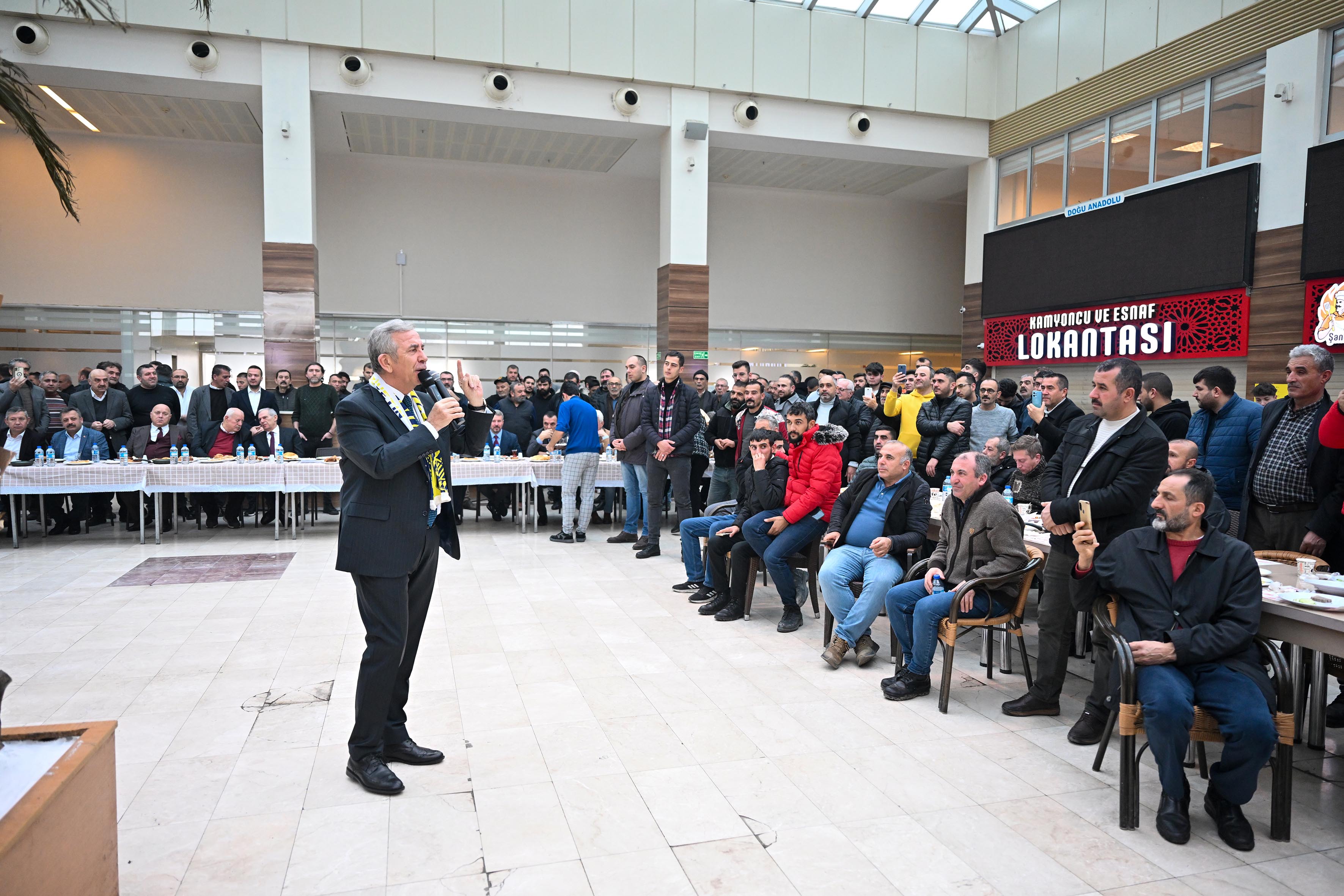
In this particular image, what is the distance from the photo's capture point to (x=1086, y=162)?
11.4m

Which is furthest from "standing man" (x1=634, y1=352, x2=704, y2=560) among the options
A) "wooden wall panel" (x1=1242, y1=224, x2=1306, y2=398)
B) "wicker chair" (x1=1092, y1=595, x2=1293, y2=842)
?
"wooden wall panel" (x1=1242, y1=224, x2=1306, y2=398)

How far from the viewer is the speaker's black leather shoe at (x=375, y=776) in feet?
9.66

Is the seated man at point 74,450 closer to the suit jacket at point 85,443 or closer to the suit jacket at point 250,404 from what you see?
the suit jacket at point 85,443

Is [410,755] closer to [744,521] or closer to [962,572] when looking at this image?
[962,572]

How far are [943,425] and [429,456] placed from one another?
15.0 feet

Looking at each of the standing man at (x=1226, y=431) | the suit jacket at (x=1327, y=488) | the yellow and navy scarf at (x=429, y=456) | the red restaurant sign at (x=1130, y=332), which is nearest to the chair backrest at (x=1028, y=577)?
the suit jacket at (x=1327, y=488)

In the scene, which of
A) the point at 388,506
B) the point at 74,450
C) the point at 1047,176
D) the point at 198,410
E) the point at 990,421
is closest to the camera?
the point at 388,506

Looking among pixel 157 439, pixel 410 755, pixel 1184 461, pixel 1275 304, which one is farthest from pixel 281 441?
pixel 1275 304

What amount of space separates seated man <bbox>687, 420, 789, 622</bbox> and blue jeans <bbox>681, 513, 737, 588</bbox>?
273 mm

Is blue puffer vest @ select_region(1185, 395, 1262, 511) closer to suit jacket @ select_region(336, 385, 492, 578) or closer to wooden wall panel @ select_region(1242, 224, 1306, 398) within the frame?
suit jacket @ select_region(336, 385, 492, 578)

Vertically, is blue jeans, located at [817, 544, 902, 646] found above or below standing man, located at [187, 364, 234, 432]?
below

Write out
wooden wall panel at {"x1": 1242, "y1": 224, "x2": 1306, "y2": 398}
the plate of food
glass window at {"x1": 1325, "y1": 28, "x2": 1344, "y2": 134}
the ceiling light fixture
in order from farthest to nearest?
the ceiling light fixture → wooden wall panel at {"x1": 1242, "y1": 224, "x2": 1306, "y2": 398} → glass window at {"x1": 1325, "y1": 28, "x2": 1344, "y2": 134} → the plate of food

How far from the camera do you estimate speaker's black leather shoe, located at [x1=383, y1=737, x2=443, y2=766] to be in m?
3.19

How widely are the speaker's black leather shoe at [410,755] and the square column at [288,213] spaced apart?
871 cm
